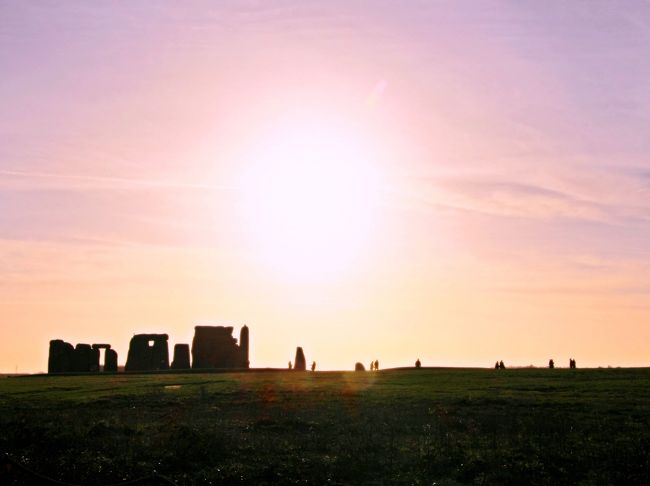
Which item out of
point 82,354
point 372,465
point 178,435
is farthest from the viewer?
point 82,354

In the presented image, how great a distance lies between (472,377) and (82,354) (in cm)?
5128

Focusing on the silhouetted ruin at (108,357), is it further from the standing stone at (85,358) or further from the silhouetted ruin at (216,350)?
the silhouetted ruin at (216,350)

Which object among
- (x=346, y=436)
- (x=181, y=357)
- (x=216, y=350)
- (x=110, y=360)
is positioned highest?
(x=216, y=350)

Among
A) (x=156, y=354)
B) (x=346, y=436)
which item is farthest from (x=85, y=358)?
(x=346, y=436)

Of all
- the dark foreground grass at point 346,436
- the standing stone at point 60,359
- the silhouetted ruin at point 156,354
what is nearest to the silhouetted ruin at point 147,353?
the silhouetted ruin at point 156,354

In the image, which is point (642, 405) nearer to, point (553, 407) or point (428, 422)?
point (553, 407)

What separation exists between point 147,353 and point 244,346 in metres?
11.2

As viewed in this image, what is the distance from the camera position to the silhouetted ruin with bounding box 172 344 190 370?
9538 centimetres

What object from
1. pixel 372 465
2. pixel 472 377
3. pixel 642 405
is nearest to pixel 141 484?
pixel 372 465

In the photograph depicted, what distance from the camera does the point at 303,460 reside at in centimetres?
2606

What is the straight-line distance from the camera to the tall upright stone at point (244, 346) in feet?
321

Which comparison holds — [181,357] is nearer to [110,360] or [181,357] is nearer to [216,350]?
[216,350]

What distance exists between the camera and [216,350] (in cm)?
9675

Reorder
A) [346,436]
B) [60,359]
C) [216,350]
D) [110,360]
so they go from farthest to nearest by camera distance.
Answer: [110,360]
[216,350]
[60,359]
[346,436]
